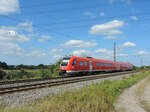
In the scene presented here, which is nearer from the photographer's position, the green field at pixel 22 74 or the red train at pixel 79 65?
the green field at pixel 22 74

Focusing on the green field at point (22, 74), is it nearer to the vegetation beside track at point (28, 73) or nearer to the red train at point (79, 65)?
the vegetation beside track at point (28, 73)

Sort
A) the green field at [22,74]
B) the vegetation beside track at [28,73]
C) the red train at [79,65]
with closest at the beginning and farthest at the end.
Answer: the green field at [22,74]
the vegetation beside track at [28,73]
the red train at [79,65]

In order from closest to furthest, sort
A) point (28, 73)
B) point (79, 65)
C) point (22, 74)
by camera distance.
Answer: point (22, 74) < point (28, 73) < point (79, 65)

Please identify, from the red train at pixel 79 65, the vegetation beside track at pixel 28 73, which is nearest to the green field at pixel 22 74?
the vegetation beside track at pixel 28 73

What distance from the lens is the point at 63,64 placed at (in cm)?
2447

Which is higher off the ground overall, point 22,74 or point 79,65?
point 79,65

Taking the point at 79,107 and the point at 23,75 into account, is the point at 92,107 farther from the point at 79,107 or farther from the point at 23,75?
the point at 23,75

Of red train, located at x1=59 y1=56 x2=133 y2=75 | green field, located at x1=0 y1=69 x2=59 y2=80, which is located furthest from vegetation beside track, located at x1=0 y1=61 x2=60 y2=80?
red train, located at x1=59 y1=56 x2=133 y2=75

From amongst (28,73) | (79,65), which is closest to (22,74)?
(28,73)

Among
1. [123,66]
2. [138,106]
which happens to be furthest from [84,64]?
[123,66]

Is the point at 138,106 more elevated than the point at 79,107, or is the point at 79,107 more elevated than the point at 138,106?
the point at 79,107

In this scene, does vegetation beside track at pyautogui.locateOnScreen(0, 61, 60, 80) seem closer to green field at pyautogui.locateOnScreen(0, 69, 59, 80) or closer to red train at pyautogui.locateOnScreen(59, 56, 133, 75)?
green field at pyautogui.locateOnScreen(0, 69, 59, 80)

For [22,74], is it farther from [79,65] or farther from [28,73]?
[79,65]

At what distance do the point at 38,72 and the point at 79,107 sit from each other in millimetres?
20008
